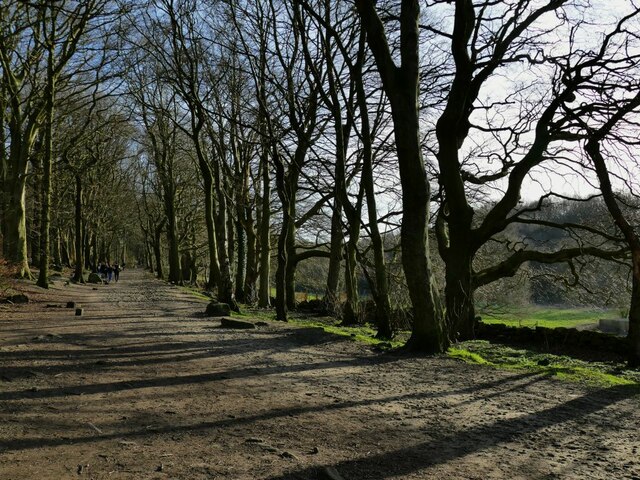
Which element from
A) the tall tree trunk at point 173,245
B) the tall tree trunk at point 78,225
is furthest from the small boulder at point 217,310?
the tall tree trunk at point 173,245

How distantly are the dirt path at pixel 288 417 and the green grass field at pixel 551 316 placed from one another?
44.0 ft

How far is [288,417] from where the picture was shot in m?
5.11

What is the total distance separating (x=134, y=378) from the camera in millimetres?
6605

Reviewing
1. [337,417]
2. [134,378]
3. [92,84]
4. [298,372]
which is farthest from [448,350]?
[92,84]

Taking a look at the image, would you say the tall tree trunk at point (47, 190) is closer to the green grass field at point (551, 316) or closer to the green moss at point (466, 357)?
the green moss at point (466, 357)

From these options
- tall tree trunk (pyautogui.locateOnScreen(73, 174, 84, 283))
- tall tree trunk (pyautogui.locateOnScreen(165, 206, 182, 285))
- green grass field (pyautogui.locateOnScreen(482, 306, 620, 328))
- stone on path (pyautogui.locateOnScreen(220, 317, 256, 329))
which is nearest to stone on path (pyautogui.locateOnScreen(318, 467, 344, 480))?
stone on path (pyautogui.locateOnScreen(220, 317, 256, 329))

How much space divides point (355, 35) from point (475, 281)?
329 inches

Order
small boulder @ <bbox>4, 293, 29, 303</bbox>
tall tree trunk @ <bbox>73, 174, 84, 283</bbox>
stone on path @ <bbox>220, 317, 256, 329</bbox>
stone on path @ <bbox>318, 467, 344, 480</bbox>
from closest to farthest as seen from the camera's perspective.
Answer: stone on path @ <bbox>318, 467, 344, 480</bbox>, stone on path @ <bbox>220, 317, 256, 329</bbox>, small boulder @ <bbox>4, 293, 29, 303</bbox>, tall tree trunk @ <bbox>73, 174, 84, 283</bbox>

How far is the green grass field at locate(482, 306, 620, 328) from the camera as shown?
806 inches

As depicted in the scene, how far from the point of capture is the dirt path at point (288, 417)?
390 cm

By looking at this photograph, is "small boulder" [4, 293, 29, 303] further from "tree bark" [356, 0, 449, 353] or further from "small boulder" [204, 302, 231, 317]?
"tree bark" [356, 0, 449, 353]

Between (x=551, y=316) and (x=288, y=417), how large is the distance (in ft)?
79.8

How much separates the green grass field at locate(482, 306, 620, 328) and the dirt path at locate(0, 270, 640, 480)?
1341 centimetres

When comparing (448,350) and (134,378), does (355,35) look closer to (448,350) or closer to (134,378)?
(448,350)
